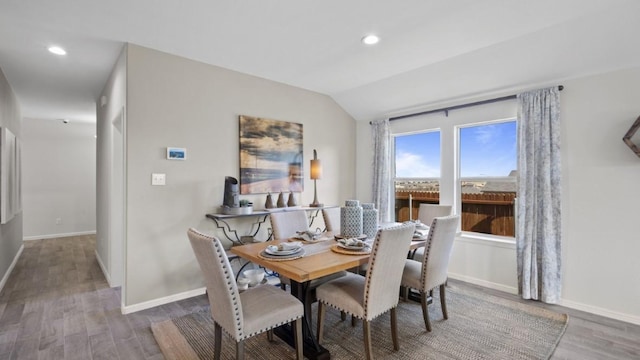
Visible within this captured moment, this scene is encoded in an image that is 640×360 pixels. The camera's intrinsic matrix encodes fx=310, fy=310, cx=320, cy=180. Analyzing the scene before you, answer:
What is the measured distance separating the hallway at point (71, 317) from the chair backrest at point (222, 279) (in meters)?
0.90

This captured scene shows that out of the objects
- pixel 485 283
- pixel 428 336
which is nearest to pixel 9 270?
pixel 428 336

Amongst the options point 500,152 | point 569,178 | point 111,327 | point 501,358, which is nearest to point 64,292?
point 111,327

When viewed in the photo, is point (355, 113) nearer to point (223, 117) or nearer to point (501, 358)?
point (223, 117)

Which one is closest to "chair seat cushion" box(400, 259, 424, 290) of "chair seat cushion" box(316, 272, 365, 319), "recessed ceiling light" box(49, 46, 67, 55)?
"chair seat cushion" box(316, 272, 365, 319)

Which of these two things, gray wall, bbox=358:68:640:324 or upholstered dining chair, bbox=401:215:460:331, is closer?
upholstered dining chair, bbox=401:215:460:331

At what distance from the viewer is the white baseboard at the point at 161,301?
9.68 feet

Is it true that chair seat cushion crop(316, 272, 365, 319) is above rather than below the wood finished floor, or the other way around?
above

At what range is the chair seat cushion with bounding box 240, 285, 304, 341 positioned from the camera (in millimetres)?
1844

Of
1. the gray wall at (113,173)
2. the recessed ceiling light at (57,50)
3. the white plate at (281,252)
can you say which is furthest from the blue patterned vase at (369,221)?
the recessed ceiling light at (57,50)

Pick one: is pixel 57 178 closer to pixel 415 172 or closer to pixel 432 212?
pixel 415 172

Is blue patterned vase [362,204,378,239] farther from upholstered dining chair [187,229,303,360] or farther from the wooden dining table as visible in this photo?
Answer: upholstered dining chair [187,229,303,360]

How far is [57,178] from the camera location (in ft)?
21.9

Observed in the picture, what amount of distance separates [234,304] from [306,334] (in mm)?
767

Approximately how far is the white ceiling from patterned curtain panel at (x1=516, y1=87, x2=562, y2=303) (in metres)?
0.33
